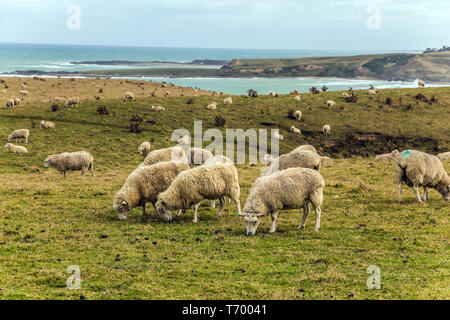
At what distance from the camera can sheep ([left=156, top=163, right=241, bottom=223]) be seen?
14.1 metres

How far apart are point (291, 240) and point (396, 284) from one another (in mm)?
3831

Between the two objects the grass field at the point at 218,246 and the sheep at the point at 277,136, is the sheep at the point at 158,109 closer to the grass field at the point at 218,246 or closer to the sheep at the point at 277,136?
the sheep at the point at 277,136

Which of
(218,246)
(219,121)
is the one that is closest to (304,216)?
Answer: (218,246)

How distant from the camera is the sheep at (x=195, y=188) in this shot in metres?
14.1

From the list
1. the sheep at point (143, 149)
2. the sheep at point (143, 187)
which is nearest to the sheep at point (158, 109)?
the sheep at point (143, 149)

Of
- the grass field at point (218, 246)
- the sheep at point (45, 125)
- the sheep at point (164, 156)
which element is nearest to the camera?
the grass field at point (218, 246)

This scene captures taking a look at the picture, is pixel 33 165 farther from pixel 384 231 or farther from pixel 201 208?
pixel 384 231

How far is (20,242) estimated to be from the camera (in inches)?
471

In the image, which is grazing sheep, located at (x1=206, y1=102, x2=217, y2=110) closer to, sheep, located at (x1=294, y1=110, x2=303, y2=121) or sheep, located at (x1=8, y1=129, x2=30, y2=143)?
sheep, located at (x1=294, y1=110, x2=303, y2=121)

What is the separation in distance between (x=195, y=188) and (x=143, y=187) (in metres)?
2.12

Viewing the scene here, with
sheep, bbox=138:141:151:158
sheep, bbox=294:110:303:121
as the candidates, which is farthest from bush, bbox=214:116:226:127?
sheep, bbox=138:141:151:158

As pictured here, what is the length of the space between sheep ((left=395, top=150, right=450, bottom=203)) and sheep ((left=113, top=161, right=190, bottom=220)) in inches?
326

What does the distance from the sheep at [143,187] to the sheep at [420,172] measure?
8.28m

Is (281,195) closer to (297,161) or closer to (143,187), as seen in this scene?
(143,187)
